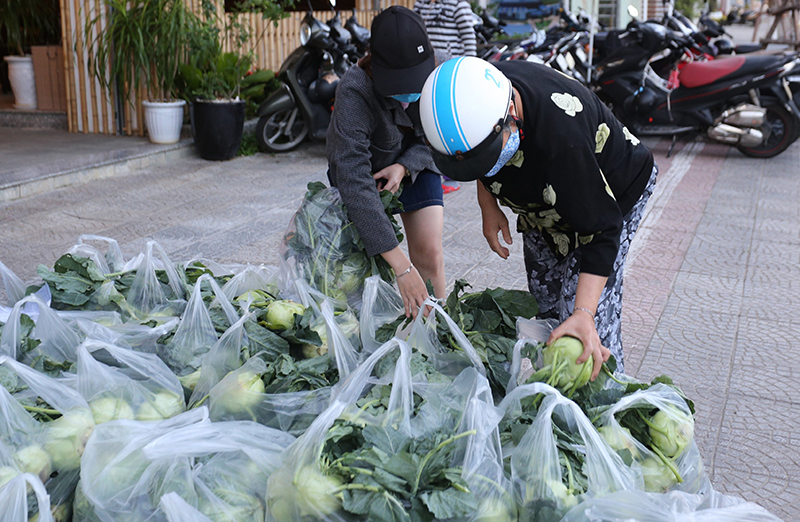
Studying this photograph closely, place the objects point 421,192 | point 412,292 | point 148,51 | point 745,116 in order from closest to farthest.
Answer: point 412,292
point 421,192
point 148,51
point 745,116

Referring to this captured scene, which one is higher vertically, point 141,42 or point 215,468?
point 141,42

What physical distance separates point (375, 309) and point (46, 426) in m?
1.10

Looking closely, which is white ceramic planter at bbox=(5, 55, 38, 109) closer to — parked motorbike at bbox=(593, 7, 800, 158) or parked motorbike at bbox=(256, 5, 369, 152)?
parked motorbike at bbox=(256, 5, 369, 152)

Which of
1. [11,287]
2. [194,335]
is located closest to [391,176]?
[194,335]

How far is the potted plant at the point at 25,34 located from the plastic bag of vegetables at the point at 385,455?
8.74 meters

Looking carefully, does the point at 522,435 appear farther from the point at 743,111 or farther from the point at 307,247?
the point at 743,111

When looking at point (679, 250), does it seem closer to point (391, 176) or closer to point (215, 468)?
point (391, 176)

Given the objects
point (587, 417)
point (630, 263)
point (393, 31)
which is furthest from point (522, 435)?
point (630, 263)

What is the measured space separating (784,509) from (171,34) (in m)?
7.08

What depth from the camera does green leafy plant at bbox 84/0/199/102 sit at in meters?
7.58

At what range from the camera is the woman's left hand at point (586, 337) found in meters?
1.86

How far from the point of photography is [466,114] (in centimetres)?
180

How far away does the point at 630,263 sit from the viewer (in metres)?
5.08

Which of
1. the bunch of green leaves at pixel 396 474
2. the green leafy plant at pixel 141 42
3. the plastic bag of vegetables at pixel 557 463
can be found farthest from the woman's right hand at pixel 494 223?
the green leafy plant at pixel 141 42
